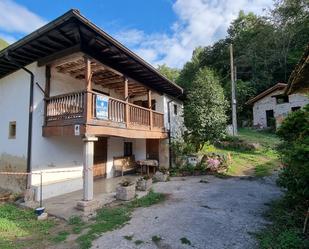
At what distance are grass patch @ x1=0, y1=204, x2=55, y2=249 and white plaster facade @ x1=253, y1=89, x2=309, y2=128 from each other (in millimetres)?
22095

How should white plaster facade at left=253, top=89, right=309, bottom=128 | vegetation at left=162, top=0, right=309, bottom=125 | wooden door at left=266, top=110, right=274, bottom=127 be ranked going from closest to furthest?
white plaster facade at left=253, top=89, right=309, bottom=128 → wooden door at left=266, top=110, right=274, bottom=127 → vegetation at left=162, top=0, right=309, bottom=125

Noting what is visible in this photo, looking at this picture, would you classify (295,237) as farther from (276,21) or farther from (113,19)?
(276,21)

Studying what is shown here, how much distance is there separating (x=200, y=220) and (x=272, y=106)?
2229 cm

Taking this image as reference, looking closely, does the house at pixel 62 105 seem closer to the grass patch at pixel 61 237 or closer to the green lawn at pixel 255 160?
the grass patch at pixel 61 237

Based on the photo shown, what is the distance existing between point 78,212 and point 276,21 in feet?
108

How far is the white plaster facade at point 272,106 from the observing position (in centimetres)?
2340

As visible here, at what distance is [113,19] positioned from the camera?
39.3 ft

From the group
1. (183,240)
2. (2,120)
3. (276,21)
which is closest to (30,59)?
(2,120)

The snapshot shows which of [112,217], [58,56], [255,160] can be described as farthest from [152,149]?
[112,217]

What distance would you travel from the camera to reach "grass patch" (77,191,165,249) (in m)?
5.36

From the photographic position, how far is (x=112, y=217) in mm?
6637

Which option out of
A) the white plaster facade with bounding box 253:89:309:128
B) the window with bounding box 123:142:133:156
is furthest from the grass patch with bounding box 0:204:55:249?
the white plaster facade with bounding box 253:89:309:128

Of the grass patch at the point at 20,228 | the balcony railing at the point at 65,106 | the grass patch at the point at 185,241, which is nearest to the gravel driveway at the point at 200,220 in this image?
the grass patch at the point at 185,241

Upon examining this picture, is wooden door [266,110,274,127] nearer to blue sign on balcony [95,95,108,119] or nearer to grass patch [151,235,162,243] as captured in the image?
blue sign on balcony [95,95,108,119]
